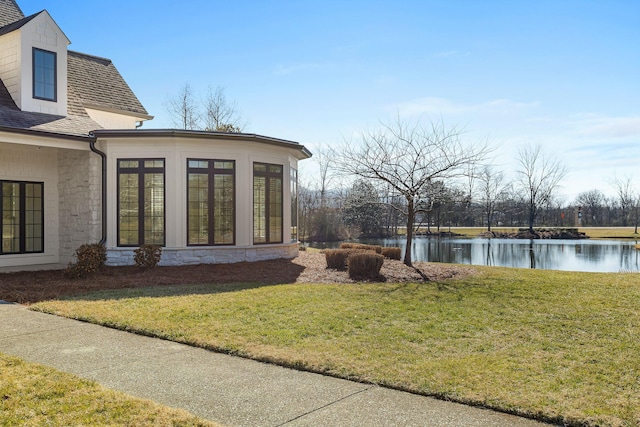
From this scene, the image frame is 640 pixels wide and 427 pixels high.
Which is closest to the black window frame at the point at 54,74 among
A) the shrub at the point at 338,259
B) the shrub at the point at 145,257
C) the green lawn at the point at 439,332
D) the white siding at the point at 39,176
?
the white siding at the point at 39,176

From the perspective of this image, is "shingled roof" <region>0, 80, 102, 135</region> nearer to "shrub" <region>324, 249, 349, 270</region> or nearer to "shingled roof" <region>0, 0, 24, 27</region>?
"shingled roof" <region>0, 0, 24, 27</region>

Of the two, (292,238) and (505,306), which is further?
(292,238)

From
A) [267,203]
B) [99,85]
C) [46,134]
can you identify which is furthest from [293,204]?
[99,85]

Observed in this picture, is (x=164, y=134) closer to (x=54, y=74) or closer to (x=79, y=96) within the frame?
(x=54, y=74)

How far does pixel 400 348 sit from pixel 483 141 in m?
9.04

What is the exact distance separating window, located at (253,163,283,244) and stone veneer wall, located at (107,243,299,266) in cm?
33

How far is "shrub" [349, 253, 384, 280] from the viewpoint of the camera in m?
11.0

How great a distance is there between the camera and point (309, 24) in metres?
11.5

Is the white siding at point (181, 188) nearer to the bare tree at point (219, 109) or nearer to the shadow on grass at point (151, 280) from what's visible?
the shadow on grass at point (151, 280)

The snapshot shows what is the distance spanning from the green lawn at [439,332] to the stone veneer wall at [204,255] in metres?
3.05

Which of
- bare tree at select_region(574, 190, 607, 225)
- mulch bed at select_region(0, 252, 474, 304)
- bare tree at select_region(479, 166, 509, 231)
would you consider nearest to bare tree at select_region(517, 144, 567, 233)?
bare tree at select_region(479, 166, 509, 231)

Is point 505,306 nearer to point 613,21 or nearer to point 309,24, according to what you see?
point 613,21

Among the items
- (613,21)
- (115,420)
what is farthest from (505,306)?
(613,21)

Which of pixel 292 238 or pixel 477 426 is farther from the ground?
pixel 292 238
